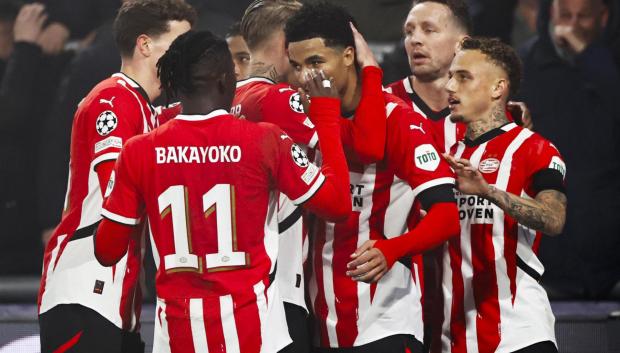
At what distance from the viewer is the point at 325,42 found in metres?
3.35

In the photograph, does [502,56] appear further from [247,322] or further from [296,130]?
[247,322]

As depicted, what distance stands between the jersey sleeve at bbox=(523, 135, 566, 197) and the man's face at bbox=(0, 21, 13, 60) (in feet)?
14.7

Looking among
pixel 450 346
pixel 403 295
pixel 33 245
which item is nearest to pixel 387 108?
pixel 403 295

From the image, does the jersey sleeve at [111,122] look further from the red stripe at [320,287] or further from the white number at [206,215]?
the red stripe at [320,287]

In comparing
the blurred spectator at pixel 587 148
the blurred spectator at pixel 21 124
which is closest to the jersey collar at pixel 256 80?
the blurred spectator at pixel 587 148

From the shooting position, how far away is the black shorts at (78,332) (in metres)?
3.45

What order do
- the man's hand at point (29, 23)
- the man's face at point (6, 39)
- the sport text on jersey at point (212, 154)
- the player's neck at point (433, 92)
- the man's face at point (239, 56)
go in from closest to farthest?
1. the sport text on jersey at point (212, 154)
2. the player's neck at point (433, 92)
3. the man's face at point (239, 56)
4. the man's hand at point (29, 23)
5. the man's face at point (6, 39)

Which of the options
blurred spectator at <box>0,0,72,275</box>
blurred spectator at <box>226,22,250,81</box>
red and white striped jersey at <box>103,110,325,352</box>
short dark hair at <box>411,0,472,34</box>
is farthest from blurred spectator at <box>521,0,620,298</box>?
red and white striped jersey at <box>103,110,325,352</box>

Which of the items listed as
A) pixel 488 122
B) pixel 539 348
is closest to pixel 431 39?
pixel 488 122

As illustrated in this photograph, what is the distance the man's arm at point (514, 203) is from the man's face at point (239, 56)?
1660 millimetres

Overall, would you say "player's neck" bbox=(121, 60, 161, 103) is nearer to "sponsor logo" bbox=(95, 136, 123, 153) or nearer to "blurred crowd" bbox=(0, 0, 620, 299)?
"sponsor logo" bbox=(95, 136, 123, 153)

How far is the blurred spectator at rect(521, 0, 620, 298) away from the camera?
246 inches

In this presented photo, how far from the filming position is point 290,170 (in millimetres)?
2924

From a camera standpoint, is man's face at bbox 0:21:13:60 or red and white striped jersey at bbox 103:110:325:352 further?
man's face at bbox 0:21:13:60
